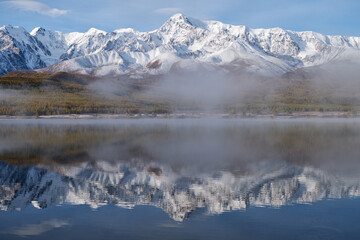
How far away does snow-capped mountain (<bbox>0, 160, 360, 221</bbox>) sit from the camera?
2186cm

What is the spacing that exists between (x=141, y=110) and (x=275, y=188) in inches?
6158

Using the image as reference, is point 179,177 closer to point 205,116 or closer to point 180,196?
point 180,196

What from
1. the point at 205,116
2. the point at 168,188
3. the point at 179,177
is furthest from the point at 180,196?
the point at 205,116

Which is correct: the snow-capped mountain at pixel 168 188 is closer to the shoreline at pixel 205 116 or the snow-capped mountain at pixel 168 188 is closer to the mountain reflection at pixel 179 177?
the mountain reflection at pixel 179 177

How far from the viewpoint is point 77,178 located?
28.8m

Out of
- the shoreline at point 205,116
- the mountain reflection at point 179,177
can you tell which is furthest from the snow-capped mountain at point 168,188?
the shoreline at point 205,116

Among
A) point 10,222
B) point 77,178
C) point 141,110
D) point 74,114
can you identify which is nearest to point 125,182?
point 77,178

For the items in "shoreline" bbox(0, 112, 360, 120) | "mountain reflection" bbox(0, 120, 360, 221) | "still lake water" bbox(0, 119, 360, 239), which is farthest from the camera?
"shoreline" bbox(0, 112, 360, 120)

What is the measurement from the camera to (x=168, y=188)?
2548 centimetres

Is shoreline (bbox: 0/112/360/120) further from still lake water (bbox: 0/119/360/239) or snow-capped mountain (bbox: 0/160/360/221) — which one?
snow-capped mountain (bbox: 0/160/360/221)

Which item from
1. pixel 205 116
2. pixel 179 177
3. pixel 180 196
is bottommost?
pixel 180 196

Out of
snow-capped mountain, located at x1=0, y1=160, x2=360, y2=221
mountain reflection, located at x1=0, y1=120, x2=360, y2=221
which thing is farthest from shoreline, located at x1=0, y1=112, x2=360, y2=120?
snow-capped mountain, located at x1=0, y1=160, x2=360, y2=221

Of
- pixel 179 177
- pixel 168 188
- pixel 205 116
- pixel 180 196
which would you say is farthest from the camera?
pixel 205 116

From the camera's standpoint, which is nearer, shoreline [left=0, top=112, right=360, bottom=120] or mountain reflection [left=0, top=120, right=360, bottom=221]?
mountain reflection [left=0, top=120, right=360, bottom=221]
